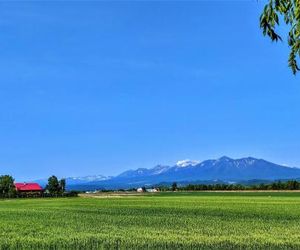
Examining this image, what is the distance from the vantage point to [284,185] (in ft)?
471

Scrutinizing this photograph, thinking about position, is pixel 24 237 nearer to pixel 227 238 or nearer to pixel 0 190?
pixel 227 238

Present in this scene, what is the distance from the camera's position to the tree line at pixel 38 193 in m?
134

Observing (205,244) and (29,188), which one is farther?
(29,188)

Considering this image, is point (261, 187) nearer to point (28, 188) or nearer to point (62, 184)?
point (62, 184)

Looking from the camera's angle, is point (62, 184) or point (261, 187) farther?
point (62, 184)

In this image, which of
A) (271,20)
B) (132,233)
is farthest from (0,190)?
(271,20)

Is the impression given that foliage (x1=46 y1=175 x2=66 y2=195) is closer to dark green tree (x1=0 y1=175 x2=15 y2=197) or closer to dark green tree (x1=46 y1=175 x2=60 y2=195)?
dark green tree (x1=46 y1=175 x2=60 y2=195)

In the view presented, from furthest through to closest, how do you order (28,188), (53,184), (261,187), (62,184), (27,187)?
(27,187)
(28,188)
(62,184)
(261,187)
(53,184)

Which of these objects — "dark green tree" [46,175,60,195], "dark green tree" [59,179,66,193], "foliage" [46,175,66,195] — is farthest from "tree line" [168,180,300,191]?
"dark green tree" [46,175,60,195]

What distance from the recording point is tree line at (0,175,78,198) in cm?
13388

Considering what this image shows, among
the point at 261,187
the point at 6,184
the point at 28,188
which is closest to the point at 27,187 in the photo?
the point at 28,188

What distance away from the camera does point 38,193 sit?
138500 millimetres

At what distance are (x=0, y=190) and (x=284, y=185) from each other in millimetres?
74119

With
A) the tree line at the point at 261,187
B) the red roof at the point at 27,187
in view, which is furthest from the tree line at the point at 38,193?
the tree line at the point at 261,187
